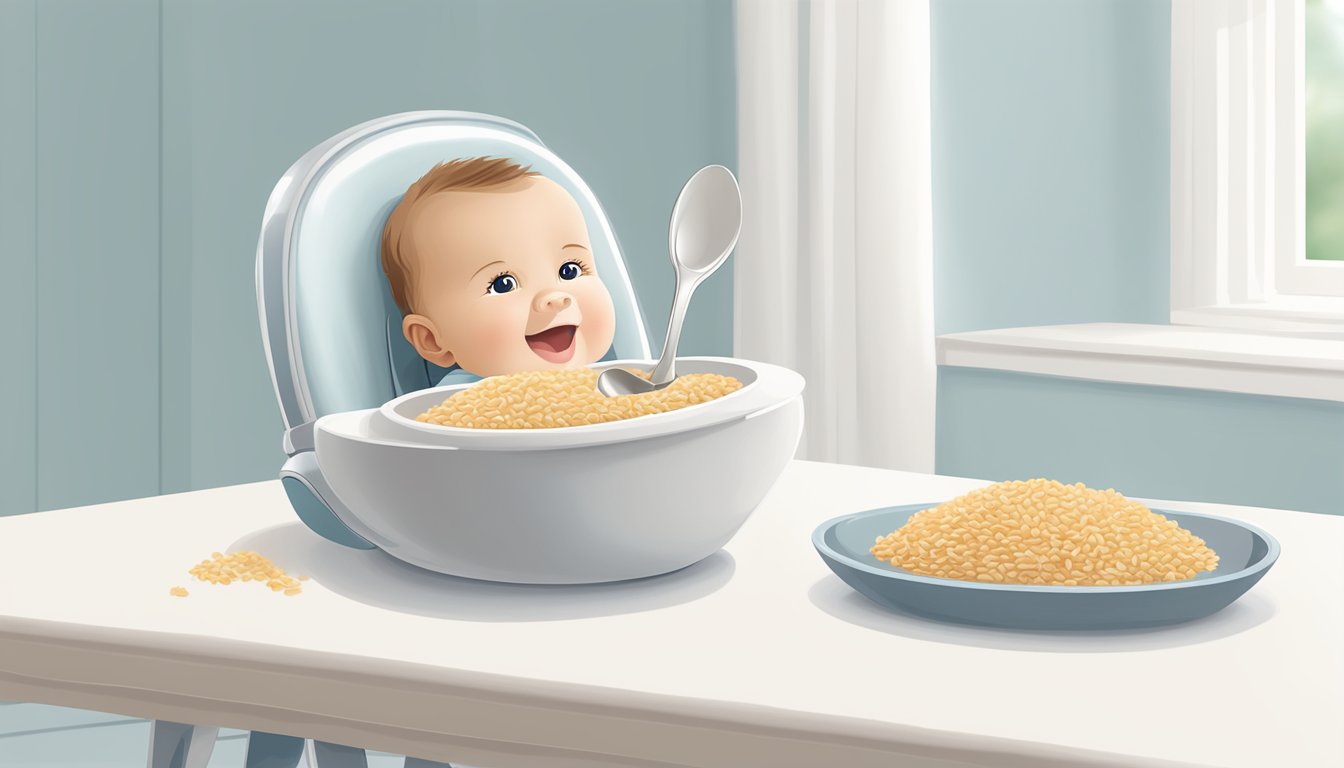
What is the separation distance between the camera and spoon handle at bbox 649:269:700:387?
0.86 m

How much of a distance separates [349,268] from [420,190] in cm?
Answer: 9

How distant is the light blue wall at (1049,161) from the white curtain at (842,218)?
4.9 inches

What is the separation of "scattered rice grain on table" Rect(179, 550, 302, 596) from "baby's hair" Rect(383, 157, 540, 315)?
393mm

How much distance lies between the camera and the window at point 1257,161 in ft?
6.38

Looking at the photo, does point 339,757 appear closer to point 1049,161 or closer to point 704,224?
point 704,224

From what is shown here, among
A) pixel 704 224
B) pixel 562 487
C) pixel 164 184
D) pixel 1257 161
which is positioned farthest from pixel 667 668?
pixel 164 184

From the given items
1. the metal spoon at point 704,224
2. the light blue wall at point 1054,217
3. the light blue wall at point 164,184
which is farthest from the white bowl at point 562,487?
the light blue wall at point 164,184

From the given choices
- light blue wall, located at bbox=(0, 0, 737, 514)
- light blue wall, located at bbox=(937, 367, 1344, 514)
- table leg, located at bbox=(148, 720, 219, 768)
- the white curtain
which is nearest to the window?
light blue wall, located at bbox=(937, 367, 1344, 514)

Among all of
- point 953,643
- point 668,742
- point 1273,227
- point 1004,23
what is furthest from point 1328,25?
point 668,742

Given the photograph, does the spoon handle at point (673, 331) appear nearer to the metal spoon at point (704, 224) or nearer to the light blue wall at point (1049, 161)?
the metal spoon at point (704, 224)

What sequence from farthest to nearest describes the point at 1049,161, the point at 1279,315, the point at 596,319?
1. the point at 1049,161
2. the point at 1279,315
3. the point at 596,319

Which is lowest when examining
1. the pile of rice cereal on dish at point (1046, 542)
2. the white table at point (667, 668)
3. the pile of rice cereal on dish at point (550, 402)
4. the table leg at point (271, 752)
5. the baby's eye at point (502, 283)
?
the table leg at point (271, 752)

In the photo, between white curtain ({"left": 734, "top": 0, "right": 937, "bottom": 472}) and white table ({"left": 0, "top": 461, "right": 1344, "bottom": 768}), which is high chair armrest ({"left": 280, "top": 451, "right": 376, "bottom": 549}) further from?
white curtain ({"left": 734, "top": 0, "right": 937, "bottom": 472})

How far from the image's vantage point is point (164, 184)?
7.89ft
